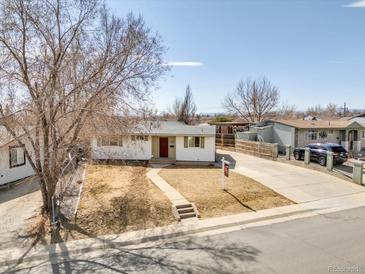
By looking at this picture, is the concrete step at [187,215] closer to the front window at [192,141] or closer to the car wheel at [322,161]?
the front window at [192,141]

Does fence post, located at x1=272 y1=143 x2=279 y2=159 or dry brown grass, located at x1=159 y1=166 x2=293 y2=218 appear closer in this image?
dry brown grass, located at x1=159 y1=166 x2=293 y2=218

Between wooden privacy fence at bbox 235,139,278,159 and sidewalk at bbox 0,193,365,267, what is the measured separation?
11007 millimetres

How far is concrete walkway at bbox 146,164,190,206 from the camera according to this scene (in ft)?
39.5

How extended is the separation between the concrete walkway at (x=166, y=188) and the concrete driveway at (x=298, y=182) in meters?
5.50

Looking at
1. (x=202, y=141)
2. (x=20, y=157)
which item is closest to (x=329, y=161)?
(x=202, y=141)

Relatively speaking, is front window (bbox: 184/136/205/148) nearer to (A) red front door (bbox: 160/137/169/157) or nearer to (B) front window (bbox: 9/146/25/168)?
(A) red front door (bbox: 160/137/169/157)

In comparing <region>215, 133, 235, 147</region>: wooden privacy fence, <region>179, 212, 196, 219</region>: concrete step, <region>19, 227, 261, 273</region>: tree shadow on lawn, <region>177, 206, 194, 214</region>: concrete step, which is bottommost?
<region>19, 227, 261, 273</region>: tree shadow on lawn

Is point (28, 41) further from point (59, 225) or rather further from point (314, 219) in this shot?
point (314, 219)

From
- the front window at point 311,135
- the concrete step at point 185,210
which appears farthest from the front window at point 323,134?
the concrete step at point 185,210

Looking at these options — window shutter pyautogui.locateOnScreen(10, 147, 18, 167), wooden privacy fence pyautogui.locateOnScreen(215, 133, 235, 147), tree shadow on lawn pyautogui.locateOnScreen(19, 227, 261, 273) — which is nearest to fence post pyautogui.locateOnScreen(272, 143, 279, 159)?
wooden privacy fence pyautogui.locateOnScreen(215, 133, 235, 147)

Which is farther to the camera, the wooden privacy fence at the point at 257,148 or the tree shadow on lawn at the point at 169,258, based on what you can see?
the wooden privacy fence at the point at 257,148

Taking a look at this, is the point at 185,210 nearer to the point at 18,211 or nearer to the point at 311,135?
the point at 18,211

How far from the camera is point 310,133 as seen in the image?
90.9 ft

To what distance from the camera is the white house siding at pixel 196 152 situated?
22.4m
